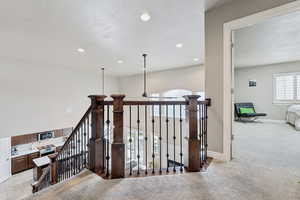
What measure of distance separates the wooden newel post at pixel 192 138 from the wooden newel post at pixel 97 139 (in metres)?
1.26

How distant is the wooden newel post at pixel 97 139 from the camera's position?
2016 millimetres

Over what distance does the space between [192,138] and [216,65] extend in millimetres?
1265

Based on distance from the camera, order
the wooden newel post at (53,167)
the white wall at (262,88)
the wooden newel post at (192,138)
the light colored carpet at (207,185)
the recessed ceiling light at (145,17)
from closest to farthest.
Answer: the light colored carpet at (207,185)
the wooden newel post at (192,138)
the recessed ceiling light at (145,17)
the wooden newel post at (53,167)
the white wall at (262,88)

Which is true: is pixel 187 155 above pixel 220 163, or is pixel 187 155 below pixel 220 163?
above

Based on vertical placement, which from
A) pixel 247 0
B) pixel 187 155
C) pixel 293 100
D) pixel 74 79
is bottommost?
pixel 187 155

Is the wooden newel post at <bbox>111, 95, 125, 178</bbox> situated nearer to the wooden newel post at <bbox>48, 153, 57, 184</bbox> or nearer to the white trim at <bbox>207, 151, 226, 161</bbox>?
the white trim at <bbox>207, 151, 226, 161</bbox>

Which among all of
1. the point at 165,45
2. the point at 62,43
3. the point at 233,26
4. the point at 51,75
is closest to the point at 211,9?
the point at 233,26

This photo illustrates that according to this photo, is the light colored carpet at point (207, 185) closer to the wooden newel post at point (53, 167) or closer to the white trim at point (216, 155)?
the white trim at point (216, 155)

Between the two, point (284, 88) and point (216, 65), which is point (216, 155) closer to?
point (216, 65)

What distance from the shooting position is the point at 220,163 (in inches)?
83.4

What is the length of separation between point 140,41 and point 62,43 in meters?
2.01

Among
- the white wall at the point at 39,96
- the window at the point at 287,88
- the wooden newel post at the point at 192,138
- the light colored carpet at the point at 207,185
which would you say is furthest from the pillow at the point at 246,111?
the white wall at the point at 39,96

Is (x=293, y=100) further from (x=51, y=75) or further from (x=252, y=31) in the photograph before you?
(x=51, y=75)

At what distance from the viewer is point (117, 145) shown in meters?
1.84
